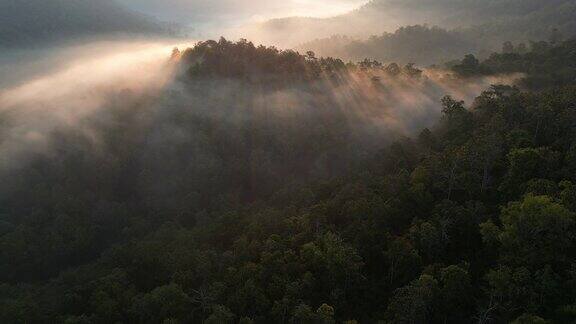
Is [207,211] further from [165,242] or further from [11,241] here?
[11,241]

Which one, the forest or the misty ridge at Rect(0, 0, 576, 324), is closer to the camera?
the forest

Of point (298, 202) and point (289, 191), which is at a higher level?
point (298, 202)

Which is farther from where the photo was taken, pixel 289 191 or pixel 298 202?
pixel 289 191

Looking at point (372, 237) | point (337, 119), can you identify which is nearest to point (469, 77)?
point (337, 119)

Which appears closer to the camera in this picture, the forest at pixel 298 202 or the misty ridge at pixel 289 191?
the forest at pixel 298 202
